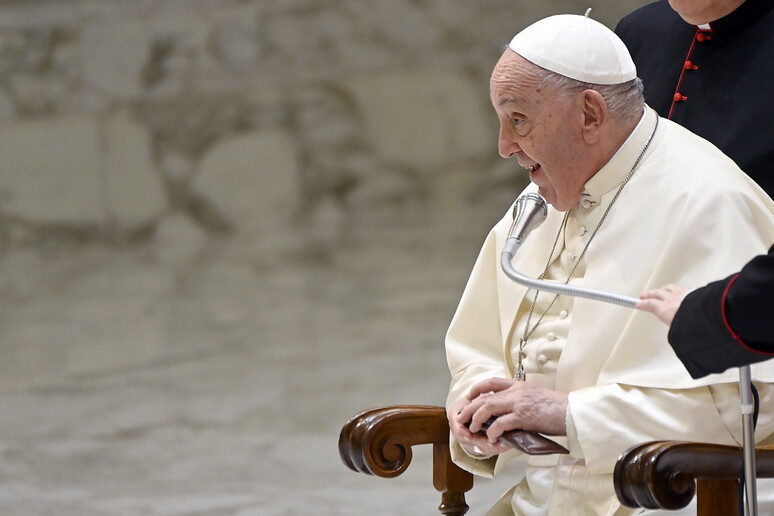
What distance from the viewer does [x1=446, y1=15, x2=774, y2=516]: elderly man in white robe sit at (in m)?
1.93

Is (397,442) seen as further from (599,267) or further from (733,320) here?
(733,320)

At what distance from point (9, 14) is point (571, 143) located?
6901 millimetres

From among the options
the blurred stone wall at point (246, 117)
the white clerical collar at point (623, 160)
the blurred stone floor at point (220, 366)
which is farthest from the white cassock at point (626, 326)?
the blurred stone wall at point (246, 117)

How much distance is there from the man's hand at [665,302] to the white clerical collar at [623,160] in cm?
51

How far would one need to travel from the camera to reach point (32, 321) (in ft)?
22.5

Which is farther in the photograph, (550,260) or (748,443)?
(550,260)

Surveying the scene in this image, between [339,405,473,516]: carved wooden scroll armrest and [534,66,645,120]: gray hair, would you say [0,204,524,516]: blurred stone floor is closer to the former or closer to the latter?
[339,405,473,516]: carved wooden scroll armrest

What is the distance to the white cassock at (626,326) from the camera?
1920 mm

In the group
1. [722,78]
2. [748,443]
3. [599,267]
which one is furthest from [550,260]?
[748,443]

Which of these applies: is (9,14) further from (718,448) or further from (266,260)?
(718,448)

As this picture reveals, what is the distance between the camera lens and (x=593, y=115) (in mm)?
2102

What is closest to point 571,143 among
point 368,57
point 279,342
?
point 279,342

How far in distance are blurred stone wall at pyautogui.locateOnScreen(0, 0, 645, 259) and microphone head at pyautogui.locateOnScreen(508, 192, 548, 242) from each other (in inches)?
199

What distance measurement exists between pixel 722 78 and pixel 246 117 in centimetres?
543
